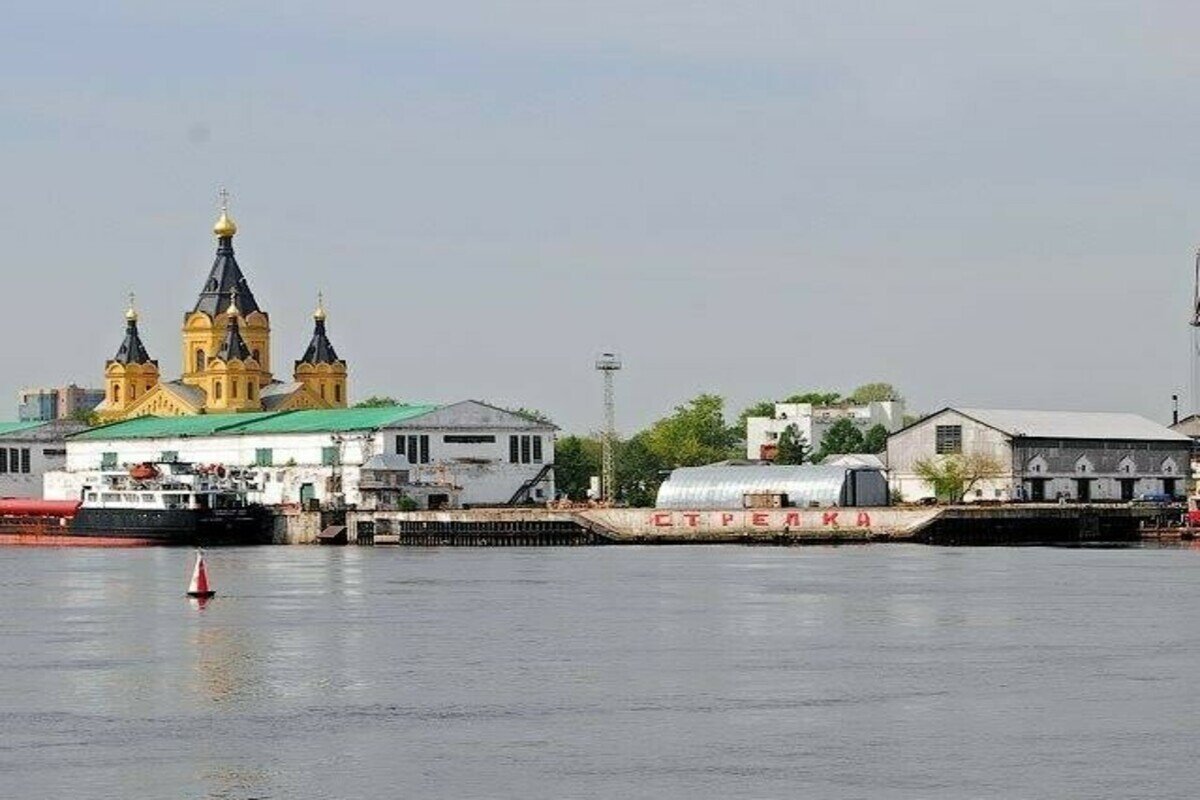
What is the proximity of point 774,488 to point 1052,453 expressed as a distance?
22.0 m

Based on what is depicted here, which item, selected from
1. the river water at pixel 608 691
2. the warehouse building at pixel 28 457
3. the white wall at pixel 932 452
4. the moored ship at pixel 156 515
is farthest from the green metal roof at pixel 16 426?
the river water at pixel 608 691

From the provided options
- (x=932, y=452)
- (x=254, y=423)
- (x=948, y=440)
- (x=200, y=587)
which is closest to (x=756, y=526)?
(x=948, y=440)

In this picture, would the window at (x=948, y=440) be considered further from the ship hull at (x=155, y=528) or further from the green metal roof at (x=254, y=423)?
the ship hull at (x=155, y=528)

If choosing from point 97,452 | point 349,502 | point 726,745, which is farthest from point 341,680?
point 97,452

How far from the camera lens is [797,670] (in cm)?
5119

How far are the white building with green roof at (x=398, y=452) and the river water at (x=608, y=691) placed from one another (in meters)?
72.8

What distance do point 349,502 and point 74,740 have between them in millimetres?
117772

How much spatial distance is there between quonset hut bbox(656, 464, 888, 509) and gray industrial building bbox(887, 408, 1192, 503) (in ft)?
39.6

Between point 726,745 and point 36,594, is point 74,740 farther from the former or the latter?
point 36,594

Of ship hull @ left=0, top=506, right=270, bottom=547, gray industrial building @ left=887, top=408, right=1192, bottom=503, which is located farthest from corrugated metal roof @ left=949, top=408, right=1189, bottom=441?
ship hull @ left=0, top=506, right=270, bottom=547

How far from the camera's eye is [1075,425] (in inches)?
6348

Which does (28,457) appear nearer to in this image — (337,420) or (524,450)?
(337,420)

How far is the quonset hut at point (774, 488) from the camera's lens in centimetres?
14350

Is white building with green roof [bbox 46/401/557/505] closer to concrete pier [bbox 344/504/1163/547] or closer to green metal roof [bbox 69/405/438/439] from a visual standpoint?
green metal roof [bbox 69/405/438/439]
